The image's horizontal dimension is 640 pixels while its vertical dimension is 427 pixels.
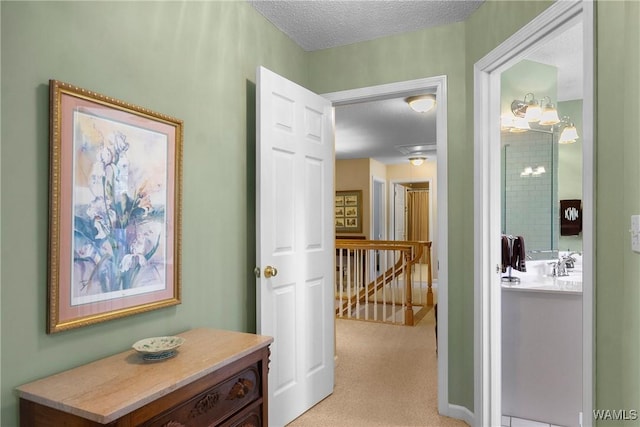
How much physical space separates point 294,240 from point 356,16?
4.70 ft

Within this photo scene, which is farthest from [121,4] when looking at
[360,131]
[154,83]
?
[360,131]

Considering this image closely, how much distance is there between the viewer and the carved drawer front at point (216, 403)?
1.34 meters

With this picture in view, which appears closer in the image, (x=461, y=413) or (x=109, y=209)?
(x=109, y=209)

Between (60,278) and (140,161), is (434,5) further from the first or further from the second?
(60,278)

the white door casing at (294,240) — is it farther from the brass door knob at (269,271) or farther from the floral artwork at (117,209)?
the floral artwork at (117,209)

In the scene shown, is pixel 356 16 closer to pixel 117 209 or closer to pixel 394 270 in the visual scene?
pixel 117 209

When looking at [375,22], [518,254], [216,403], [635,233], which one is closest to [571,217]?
[518,254]

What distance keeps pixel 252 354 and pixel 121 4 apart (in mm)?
1524

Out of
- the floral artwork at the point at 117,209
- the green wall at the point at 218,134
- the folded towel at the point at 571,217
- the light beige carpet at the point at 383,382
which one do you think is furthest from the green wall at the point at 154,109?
the folded towel at the point at 571,217

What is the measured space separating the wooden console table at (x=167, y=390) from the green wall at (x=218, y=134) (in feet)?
0.40

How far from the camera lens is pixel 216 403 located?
1.52 meters

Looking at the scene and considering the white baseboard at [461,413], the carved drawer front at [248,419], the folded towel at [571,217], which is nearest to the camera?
the carved drawer front at [248,419]

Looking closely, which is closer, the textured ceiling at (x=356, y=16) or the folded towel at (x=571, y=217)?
the textured ceiling at (x=356, y=16)

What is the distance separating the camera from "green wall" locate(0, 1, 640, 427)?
4.25 ft
